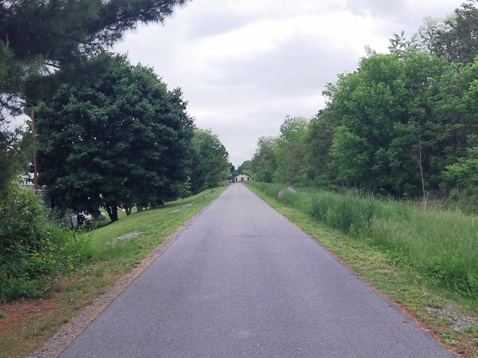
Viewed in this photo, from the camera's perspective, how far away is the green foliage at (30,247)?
9.97 metres

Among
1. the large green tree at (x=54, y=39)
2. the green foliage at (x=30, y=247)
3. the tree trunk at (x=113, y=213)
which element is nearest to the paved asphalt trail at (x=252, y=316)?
the green foliage at (x=30, y=247)

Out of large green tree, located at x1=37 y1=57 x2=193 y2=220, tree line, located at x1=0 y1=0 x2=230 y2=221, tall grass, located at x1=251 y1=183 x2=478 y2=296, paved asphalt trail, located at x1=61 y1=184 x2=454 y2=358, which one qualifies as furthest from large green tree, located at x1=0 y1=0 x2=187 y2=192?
large green tree, located at x1=37 y1=57 x2=193 y2=220

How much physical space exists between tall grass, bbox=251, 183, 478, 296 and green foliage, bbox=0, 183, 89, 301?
7.31m

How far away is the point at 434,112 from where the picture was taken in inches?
1447

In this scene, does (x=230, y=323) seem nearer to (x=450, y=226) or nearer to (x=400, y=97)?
(x=450, y=226)

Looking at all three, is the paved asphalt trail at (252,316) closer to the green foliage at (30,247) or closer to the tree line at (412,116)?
the green foliage at (30,247)

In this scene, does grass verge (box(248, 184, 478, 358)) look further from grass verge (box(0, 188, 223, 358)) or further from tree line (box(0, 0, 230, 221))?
tree line (box(0, 0, 230, 221))

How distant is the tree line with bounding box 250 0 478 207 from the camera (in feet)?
114

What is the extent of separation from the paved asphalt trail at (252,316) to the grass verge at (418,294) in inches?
10.0

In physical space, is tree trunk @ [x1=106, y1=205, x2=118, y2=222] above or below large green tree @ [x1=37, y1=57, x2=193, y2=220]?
below

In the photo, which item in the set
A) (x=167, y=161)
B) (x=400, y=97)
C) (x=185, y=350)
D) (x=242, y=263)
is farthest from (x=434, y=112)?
(x=185, y=350)

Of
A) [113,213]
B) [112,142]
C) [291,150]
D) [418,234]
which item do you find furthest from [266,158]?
[418,234]

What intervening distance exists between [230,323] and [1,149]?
457 centimetres

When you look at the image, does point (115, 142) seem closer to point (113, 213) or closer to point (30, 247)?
point (113, 213)
